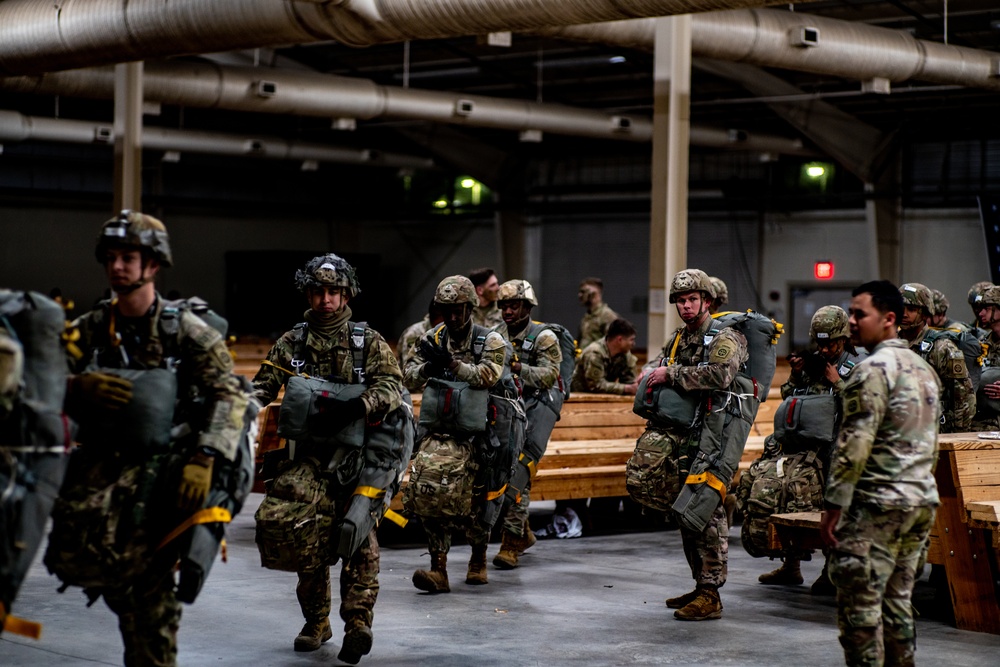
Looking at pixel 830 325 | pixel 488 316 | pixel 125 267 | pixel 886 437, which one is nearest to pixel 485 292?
pixel 488 316

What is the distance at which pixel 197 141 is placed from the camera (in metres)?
23.3

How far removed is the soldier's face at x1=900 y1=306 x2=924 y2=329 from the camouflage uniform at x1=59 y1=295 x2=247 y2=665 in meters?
5.31

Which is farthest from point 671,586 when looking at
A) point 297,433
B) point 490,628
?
point 297,433

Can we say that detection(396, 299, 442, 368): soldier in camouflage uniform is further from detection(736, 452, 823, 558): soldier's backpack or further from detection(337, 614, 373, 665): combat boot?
detection(337, 614, 373, 665): combat boot

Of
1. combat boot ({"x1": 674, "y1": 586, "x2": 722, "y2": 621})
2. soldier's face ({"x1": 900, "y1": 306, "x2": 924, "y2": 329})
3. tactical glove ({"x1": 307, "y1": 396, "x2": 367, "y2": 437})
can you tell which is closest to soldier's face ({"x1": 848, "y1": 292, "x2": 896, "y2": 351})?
tactical glove ({"x1": 307, "y1": 396, "x2": 367, "y2": 437})

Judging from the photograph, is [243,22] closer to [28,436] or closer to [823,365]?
[823,365]

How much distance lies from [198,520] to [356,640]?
173cm

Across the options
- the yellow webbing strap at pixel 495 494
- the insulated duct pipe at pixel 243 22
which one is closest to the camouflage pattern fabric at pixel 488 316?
the yellow webbing strap at pixel 495 494

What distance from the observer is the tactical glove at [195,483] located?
187 inches

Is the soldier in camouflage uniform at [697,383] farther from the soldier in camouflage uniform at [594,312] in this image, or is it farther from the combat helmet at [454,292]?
the soldier in camouflage uniform at [594,312]

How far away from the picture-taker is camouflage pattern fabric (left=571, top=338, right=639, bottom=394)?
40.0 feet

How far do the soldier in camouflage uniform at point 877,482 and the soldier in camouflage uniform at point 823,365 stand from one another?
2.63 meters

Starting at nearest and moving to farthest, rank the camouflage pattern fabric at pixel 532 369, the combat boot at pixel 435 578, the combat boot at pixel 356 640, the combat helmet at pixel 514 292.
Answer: the combat boot at pixel 356 640 < the combat boot at pixel 435 578 < the combat helmet at pixel 514 292 < the camouflage pattern fabric at pixel 532 369

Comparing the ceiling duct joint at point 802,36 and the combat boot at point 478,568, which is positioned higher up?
the ceiling duct joint at point 802,36
